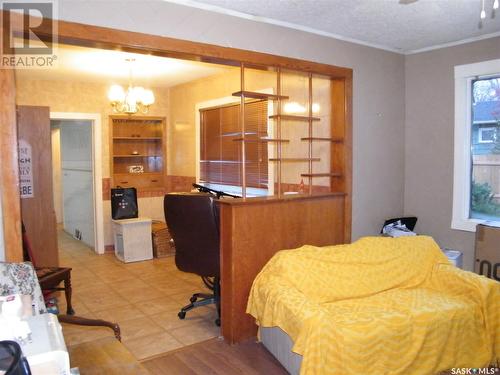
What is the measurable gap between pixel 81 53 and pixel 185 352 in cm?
306

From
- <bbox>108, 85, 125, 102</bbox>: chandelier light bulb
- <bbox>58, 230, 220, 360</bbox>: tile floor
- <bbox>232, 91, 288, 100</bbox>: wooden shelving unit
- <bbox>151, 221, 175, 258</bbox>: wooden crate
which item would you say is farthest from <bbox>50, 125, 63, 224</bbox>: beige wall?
<bbox>232, 91, 288, 100</bbox>: wooden shelving unit

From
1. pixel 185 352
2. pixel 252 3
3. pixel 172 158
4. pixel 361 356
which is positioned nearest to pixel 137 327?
pixel 185 352

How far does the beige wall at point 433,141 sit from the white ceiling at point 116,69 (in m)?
2.17

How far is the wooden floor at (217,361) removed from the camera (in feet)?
8.90

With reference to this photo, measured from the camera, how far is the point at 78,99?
5.85 metres

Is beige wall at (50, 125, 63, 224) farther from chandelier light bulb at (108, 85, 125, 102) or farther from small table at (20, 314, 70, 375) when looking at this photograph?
small table at (20, 314, 70, 375)

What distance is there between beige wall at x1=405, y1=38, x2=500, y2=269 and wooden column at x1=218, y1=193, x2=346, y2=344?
145 centimetres

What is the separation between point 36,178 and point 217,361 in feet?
8.60

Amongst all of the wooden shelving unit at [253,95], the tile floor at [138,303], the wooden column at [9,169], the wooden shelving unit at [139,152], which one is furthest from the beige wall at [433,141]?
the wooden shelving unit at [139,152]

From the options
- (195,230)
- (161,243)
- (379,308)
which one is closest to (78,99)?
(161,243)

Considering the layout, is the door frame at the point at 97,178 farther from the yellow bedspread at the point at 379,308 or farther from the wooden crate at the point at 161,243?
the yellow bedspread at the point at 379,308

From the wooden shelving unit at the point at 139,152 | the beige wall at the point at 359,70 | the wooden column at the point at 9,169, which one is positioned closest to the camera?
the wooden column at the point at 9,169

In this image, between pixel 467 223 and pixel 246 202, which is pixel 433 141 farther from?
pixel 246 202

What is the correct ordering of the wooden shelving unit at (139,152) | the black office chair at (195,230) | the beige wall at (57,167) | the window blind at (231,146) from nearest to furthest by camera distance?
the black office chair at (195,230), the window blind at (231,146), the wooden shelving unit at (139,152), the beige wall at (57,167)
